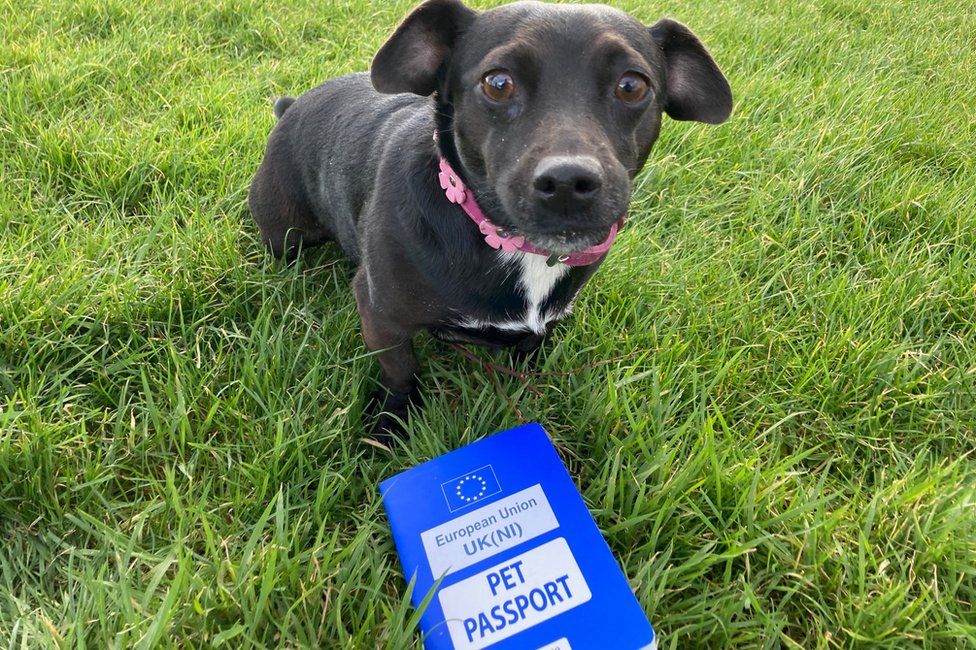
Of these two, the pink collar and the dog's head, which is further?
the pink collar

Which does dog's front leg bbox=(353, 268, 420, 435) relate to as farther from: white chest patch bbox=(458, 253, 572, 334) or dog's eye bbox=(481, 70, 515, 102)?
dog's eye bbox=(481, 70, 515, 102)

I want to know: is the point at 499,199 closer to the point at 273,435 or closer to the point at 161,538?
the point at 273,435

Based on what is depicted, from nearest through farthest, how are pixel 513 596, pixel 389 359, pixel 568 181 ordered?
1. pixel 568 181
2. pixel 513 596
3. pixel 389 359

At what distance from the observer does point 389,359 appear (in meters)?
2.01

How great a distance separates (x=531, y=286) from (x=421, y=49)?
2.38 ft

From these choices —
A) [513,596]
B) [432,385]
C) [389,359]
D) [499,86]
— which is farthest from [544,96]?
[513,596]

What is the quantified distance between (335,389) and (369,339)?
22 centimetres

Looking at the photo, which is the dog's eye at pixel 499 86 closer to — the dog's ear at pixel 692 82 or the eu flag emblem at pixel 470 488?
the dog's ear at pixel 692 82

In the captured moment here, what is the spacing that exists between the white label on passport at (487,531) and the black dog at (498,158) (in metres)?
0.54

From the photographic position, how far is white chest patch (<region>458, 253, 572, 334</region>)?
5.99 feet

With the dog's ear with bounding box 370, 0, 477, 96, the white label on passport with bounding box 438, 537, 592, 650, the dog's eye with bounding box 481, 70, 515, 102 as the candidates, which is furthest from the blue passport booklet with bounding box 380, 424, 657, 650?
the dog's ear with bounding box 370, 0, 477, 96

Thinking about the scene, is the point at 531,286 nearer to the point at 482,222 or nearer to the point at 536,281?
the point at 536,281

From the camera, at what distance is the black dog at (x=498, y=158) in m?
1.48

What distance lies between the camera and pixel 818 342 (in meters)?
2.22
